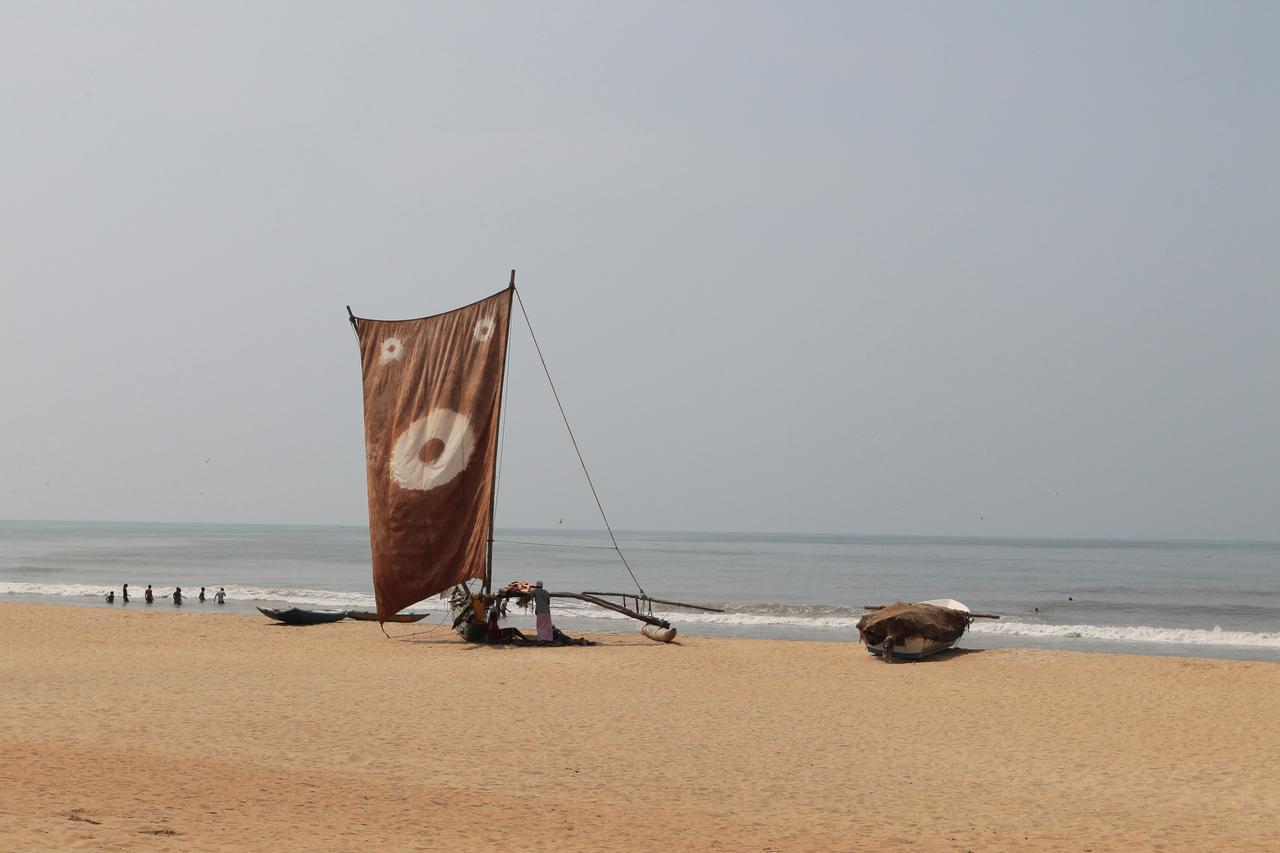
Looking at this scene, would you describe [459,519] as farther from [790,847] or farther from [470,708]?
[790,847]

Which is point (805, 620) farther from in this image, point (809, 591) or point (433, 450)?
point (809, 591)

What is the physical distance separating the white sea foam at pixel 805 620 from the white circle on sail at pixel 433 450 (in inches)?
512

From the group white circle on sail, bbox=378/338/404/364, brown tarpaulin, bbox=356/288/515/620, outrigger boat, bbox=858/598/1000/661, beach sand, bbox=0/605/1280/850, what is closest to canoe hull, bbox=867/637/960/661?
outrigger boat, bbox=858/598/1000/661

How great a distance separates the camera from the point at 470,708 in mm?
15359

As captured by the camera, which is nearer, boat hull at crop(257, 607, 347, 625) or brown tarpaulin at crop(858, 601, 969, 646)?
brown tarpaulin at crop(858, 601, 969, 646)

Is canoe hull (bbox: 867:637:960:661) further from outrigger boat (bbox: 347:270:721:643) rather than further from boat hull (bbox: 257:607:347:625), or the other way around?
boat hull (bbox: 257:607:347:625)

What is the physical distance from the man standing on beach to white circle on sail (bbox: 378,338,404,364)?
6.23m

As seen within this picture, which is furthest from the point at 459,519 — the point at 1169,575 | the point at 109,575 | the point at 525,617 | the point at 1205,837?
the point at 1169,575

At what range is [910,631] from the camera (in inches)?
872

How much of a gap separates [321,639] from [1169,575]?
65061 mm

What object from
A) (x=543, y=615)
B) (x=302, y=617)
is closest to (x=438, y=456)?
(x=543, y=615)

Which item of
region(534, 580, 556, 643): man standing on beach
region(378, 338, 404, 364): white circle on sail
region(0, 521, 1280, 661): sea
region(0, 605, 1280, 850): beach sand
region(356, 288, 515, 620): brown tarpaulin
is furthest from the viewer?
region(0, 521, 1280, 661): sea

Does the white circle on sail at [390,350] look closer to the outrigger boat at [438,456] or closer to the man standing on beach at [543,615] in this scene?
the outrigger boat at [438,456]

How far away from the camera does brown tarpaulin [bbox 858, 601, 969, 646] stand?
22.2 metres
